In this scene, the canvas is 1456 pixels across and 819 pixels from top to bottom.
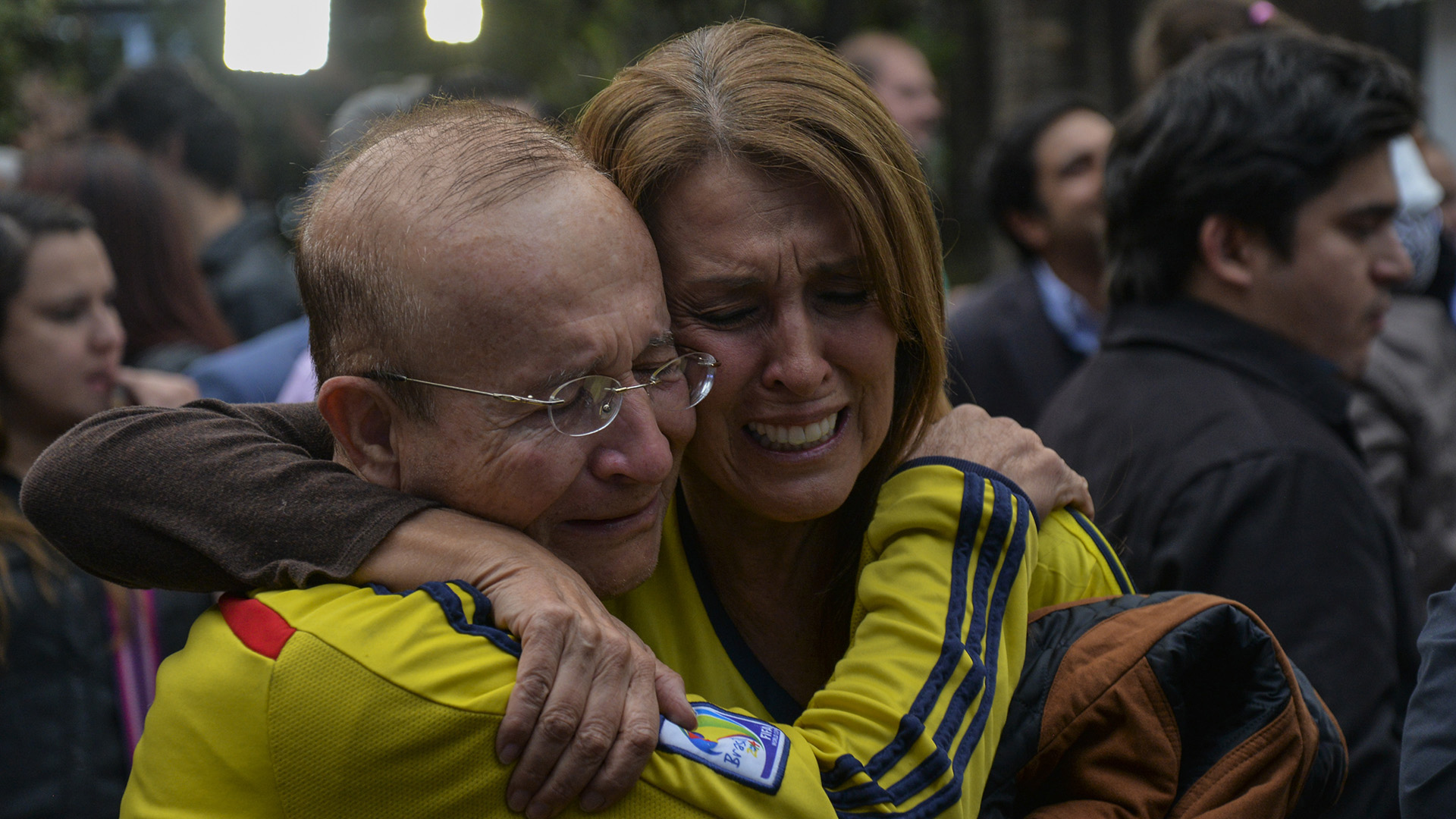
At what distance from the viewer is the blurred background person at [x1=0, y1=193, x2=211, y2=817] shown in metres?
2.78

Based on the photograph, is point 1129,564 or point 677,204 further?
point 1129,564

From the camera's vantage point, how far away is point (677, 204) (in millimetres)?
1756

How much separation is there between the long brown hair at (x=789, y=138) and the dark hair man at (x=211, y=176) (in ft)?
11.8

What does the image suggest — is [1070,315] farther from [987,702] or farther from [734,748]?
[734,748]

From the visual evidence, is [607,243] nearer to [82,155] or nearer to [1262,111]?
[1262,111]

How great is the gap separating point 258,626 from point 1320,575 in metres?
1.98

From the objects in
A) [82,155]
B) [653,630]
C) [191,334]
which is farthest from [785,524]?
[82,155]

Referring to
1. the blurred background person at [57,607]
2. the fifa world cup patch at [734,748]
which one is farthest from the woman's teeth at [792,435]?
the blurred background person at [57,607]

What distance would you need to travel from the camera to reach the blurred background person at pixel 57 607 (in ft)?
9.11

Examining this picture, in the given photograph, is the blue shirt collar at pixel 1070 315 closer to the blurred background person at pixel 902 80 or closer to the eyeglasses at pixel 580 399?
the blurred background person at pixel 902 80

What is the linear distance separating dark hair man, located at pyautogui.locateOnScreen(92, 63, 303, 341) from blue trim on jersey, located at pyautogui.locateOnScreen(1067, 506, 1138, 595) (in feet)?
13.1

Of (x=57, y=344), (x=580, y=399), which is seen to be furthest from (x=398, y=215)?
(x=57, y=344)

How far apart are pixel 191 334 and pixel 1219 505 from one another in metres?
3.45

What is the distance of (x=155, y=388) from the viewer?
11.5 ft
